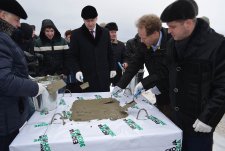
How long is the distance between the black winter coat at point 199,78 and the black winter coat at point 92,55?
1.21 m

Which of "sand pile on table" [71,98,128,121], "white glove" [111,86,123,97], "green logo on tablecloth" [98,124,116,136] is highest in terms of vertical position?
"white glove" [111,86,123,97]

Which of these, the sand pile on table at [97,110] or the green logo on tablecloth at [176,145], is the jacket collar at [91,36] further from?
the green logo on tablecloth at [176,145]

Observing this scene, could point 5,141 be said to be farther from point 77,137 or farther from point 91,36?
point 91,36

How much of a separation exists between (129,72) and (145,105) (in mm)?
359

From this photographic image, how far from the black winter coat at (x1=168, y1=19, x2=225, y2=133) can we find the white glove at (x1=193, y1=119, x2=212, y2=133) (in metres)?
0.02

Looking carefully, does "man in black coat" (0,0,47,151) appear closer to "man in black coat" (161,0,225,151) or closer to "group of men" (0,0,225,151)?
"group of men" (0,0,225,151)

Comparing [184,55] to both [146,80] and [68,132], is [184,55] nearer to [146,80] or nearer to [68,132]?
[146,80]

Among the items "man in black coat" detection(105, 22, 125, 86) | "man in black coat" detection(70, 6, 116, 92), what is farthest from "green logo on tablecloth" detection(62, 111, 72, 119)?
"man in black coat" detection(105, 22, 125, 86)

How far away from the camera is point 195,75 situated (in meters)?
1.29

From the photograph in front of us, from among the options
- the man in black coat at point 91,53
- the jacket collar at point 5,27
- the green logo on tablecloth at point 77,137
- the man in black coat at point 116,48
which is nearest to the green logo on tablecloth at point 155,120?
the green logo on tablecloth at point 77,137

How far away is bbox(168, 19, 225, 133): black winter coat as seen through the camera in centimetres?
121

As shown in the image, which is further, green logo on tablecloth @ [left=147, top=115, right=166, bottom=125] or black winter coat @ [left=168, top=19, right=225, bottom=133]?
green logo on tablecloth @ [left=147, top=115, right=166, bottom=125]

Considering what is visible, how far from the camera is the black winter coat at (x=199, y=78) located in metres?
1.21

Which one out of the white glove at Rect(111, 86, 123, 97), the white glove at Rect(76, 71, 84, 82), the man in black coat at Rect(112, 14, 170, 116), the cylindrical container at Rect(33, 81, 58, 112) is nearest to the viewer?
the cylindrical container at Rect(33, 81, 58, 112)
